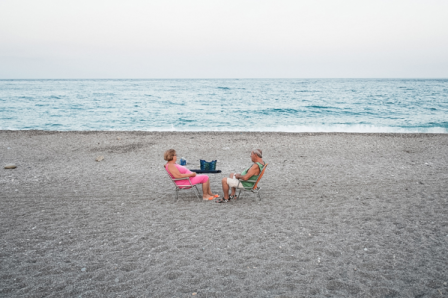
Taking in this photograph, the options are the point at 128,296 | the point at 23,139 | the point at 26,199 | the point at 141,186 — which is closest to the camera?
the point at 128,296

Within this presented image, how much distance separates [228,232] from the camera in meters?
4.78

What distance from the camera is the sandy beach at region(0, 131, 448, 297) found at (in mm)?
3447

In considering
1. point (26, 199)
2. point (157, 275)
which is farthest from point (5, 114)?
point (157, 275)

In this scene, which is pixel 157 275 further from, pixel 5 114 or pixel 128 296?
pixel 5 114

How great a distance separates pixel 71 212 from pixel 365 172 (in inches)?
303

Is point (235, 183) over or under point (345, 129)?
over

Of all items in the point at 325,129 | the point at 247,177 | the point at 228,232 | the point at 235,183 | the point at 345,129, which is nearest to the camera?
the point at 228,232

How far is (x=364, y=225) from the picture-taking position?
16.3ft

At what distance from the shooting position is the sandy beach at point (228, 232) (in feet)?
11.3

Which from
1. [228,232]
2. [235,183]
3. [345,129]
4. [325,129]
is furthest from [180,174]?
[345,129]

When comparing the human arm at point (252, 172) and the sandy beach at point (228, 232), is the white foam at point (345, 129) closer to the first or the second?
the sandy beach at point (228, 232)

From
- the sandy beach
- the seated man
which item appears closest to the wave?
the sandy beach

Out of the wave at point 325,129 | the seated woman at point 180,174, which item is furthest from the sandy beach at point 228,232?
the wave at point 325,129

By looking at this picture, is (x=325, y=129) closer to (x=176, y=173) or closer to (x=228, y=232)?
(x=176, y=173)
